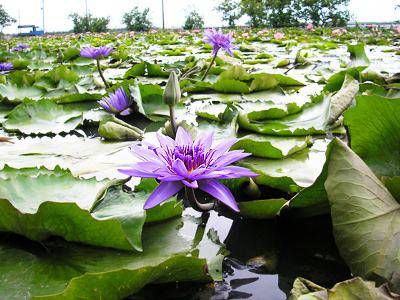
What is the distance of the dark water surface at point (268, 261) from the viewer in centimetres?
58

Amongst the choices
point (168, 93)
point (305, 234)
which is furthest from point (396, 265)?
point (168, 93)

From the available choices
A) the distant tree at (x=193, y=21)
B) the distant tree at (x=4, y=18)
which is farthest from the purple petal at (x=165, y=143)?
the distant tree at (x=4, y=18)

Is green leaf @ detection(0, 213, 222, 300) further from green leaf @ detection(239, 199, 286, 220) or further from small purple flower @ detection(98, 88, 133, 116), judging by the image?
small purple flower @ detection(98, 88, 133, 116)

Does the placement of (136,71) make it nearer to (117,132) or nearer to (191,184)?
(117,132)

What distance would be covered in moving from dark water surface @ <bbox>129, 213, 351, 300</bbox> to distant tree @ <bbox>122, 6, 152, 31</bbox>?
23.7m

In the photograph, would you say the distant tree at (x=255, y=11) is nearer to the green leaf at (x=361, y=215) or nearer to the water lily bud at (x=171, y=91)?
the water lily bud at (x=171, y=91)

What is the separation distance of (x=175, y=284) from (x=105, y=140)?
2.74 feet

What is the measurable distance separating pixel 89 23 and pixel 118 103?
1004 inches

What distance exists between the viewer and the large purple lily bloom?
561 millimetres

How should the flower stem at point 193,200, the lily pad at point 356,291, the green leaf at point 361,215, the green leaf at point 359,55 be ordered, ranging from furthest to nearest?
the green leaf at point 359,55
the flower stem at point 193,200
the green leaf at point 361,215
the lily pad at point 356,291

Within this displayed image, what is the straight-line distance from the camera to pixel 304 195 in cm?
65

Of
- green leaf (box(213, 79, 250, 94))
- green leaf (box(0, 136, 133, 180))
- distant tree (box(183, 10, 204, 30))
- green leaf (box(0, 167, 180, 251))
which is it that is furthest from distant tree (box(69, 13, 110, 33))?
green leaf (box(0, 167, 180, 251))

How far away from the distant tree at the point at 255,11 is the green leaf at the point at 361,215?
58.9ft

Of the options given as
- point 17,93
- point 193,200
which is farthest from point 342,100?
point 17,93
